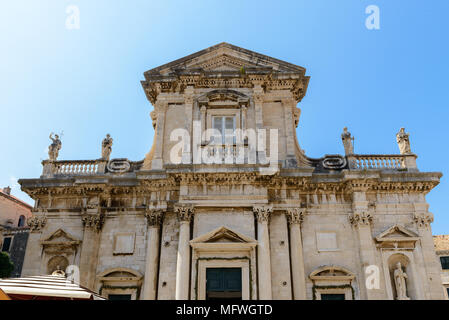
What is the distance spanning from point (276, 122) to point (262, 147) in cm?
159

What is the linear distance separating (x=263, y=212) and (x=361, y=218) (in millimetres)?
3703

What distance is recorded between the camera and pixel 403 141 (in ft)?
54.7

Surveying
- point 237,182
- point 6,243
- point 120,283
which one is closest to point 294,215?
point 237,182

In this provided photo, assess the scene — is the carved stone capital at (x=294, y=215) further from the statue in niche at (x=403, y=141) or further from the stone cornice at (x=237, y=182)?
the statue in niche at (x=403, y=141)

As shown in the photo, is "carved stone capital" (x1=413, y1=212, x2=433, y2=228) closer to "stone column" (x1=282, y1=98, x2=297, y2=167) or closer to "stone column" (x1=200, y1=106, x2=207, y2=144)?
"stone column" (x1=282, y1=98, x2=297, y2=167)

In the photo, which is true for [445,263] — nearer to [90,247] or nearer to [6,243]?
[90,247]

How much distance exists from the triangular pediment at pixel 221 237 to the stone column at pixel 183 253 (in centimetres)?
43

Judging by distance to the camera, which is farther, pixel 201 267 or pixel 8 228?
pixel 8 228

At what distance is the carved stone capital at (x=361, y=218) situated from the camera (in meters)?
14.8

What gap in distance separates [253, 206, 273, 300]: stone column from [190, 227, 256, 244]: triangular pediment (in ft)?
2.30

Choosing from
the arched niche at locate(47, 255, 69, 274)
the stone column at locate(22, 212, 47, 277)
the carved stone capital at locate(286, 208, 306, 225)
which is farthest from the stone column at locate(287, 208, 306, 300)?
the stone column at locate(22, 212, 47, 277)

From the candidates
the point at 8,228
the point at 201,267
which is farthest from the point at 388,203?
the point at 8,228

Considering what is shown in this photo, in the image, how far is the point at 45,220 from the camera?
51.5 feet

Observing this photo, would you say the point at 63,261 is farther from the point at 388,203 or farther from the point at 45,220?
the point at 388,203
